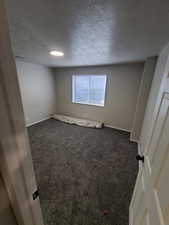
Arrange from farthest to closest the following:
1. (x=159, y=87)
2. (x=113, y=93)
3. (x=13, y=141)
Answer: (x=113, y=93) → (x=159, y=87) → (x=13, y=141)

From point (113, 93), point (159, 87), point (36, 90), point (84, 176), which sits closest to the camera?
point (159, 87)

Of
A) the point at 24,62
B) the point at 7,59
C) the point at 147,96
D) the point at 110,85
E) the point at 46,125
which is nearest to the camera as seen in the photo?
the point at 7,59

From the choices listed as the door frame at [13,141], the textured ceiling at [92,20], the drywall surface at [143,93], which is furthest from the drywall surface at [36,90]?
the drywall surface at [143,93]

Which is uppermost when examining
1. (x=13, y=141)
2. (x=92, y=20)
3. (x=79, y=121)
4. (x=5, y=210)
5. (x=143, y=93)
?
(x=92, y=20)

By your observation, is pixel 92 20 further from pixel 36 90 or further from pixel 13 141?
pixel 36 90

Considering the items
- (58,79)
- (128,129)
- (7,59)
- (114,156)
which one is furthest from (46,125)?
(7,59)

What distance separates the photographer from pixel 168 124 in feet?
1.96

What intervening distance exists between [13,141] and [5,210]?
43 cm

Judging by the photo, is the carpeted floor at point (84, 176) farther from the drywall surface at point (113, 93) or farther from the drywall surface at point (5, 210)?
the drywall surface at point (5, 210)

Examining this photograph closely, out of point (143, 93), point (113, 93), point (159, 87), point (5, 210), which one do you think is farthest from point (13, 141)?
point (113, 93)

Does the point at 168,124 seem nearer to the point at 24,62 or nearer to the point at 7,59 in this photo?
the point at 7,59

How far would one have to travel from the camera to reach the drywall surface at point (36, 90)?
3.25 meters

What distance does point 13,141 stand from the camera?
0.46 meters

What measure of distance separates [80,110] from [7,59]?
12.9 feet
